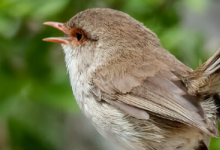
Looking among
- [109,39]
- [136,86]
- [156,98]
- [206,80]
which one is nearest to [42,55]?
[109,39]

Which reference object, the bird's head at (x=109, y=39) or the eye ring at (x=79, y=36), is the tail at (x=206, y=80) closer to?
the bird's head at (x=109, y=39)

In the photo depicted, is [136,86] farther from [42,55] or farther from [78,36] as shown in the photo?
[42,55]

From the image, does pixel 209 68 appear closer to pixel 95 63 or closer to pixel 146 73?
pixel 146 73

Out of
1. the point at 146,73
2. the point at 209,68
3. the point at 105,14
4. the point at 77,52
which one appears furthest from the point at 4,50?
the point at 209,68

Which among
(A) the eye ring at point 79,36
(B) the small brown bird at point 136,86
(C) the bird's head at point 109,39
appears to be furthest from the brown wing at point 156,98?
(A) the eye ring at point 79,36

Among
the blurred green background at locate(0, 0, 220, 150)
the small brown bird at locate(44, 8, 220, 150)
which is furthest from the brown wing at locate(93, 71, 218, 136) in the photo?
the blurred green background at locate(0, 0, 220, 150)

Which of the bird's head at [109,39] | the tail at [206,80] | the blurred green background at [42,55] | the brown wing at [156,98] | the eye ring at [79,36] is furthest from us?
the blurred green background at [42,55]

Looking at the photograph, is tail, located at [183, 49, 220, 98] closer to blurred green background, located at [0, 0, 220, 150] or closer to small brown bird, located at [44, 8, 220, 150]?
small brown bird, located at [44, 8, 220, 150]

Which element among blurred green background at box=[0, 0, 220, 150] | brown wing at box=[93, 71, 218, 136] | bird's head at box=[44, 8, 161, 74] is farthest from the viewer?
blurred green background at box=[0, 0, 220, 150]
